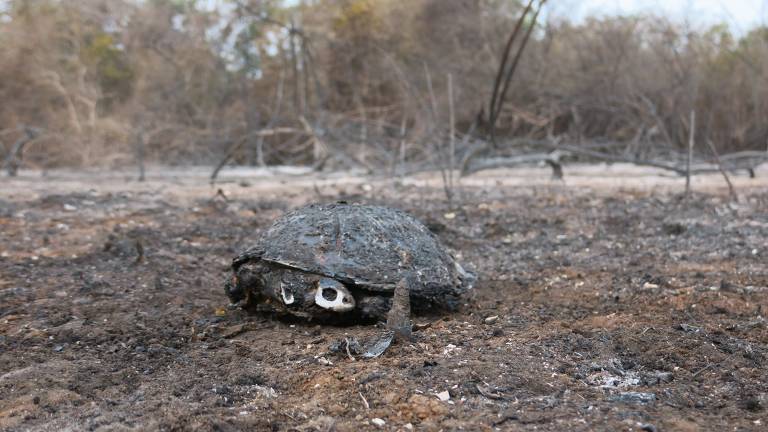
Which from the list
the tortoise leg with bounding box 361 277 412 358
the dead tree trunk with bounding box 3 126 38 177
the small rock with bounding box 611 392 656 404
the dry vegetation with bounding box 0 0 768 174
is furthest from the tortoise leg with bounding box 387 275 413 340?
the dead tree trunk with bounding box 3 126 38 177

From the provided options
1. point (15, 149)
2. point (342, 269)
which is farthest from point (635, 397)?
point (15, 149)

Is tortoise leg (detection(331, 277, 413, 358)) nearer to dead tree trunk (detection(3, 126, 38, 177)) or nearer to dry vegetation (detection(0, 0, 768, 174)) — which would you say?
dry vegetation (detection(0, 0, 768, 174))

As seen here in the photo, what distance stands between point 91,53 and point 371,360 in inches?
807

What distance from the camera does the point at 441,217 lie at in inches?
295

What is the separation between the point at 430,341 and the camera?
3.31 meters

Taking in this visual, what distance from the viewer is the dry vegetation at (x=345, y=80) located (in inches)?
624

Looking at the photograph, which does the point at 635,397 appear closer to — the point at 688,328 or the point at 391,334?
the point at 688,328

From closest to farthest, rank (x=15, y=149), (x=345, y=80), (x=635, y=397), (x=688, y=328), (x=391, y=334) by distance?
(x=635, y=397) < (x=391, y=334) < (x=688, y=328) < (x=15, y=149) < (x=345, y=80)

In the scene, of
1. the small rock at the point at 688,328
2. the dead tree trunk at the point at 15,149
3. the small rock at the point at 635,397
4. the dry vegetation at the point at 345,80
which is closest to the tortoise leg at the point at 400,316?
the small rock at the point at 635,397

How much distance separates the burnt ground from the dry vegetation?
25.6 ft

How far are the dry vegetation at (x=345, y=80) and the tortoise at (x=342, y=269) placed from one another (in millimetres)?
9364

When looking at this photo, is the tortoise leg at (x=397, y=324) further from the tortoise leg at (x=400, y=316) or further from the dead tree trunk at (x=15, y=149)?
the dead tree trunk at (x=15, y=149)

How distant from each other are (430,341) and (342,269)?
600 millimetres

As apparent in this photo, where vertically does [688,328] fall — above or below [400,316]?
below
